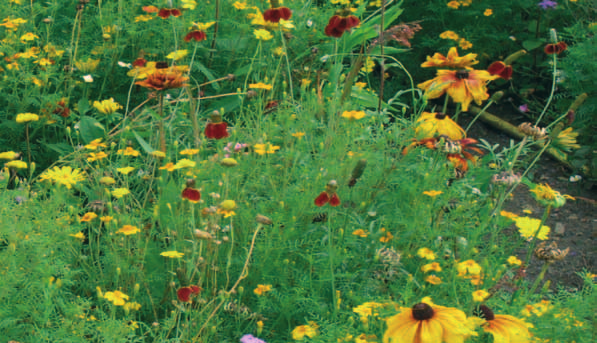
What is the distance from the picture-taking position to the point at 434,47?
14.4 feet

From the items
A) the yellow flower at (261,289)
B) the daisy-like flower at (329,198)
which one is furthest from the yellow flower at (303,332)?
the daisy-like flower at (329,198)

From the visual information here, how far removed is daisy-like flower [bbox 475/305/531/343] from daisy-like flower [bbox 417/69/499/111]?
842 millimetres

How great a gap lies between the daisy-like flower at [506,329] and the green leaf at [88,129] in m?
1.74

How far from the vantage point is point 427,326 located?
139cm

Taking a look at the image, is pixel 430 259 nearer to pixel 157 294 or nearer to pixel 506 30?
pixel 157 294

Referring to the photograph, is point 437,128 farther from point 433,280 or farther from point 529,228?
point 433,280

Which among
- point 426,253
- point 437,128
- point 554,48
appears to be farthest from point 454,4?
point 426,253

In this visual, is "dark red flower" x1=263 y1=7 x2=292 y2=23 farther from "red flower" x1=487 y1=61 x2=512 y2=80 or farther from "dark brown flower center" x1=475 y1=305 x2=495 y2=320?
"dark brown flower center" x1=475 y1=305 x2=495 y2=320

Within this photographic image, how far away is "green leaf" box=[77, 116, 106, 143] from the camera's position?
9.12 ft

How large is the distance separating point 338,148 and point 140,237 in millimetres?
714

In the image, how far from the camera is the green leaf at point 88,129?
9.12ft

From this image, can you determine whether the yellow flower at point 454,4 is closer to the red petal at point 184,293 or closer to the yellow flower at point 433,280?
the yellow flower at point 433,280

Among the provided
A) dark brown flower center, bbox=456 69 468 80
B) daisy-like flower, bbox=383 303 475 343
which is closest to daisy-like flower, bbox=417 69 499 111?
dark brown flower center, bbox=456 69 468 80

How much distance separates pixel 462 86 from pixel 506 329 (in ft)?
3.13
